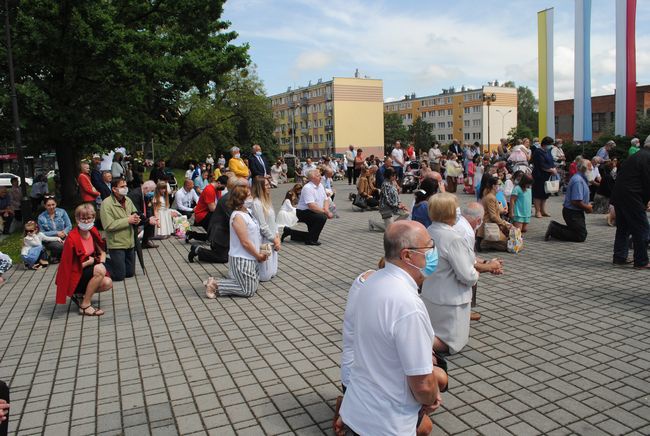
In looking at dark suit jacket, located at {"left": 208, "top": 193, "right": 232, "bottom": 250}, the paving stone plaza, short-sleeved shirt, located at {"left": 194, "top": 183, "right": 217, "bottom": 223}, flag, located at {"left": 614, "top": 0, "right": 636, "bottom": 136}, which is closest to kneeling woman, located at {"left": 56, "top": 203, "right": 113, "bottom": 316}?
the paving stone plaza

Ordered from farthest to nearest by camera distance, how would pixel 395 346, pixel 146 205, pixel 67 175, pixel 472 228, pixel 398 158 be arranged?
pixel 398 158 → pixel 67 175 → pixel 146 205 → pixel 472 228 → pixel 395 346

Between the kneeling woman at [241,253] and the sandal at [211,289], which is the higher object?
the kneeling woman at [241,253]

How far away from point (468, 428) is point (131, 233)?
6.36m

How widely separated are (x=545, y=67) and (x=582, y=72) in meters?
2.23

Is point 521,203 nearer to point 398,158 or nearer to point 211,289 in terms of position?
point 211,289

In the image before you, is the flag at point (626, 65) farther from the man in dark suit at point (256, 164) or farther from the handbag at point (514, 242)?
the handbag at point (514, 242)

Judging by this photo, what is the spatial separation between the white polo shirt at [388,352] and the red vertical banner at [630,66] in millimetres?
24719

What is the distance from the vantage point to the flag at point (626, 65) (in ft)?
75.2

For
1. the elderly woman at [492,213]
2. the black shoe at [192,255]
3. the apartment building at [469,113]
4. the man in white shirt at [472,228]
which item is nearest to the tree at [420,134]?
the apartment building at [469,113]

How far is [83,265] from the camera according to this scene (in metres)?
6.65

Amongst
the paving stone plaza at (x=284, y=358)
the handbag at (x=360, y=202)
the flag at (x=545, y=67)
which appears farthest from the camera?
the flag at (x=545, y=67)

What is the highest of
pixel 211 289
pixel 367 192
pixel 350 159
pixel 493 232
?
pixel 350 159

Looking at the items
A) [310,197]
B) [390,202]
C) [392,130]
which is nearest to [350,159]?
[310,197]

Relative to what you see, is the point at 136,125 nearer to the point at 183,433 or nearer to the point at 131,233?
the point at 131,233
